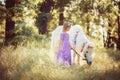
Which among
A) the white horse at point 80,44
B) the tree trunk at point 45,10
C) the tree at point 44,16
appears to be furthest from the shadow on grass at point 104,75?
the tree trunk at point 45,10

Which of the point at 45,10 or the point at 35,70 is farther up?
the point at 45,10

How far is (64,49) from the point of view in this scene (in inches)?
502

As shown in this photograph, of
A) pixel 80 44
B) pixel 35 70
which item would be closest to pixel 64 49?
pixel 80 44

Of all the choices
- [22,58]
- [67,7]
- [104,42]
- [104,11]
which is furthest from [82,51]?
[104,42]

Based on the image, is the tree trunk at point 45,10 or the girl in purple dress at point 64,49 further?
the tree trunk at point 45,10

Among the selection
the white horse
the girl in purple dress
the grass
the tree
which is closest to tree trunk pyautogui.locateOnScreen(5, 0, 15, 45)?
the grass

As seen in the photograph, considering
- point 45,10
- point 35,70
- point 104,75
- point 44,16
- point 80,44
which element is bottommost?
point 104,75

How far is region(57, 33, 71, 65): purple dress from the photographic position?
12633 millimetres

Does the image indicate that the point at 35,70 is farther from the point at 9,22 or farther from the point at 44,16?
the point at 44,16

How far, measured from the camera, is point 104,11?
72.4 feet

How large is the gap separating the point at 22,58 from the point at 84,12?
1182cm

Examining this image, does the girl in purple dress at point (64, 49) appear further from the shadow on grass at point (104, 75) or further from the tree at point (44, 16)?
the tree at point (44, 16)

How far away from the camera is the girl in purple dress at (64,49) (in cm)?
1262

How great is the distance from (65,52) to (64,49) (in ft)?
0.39
